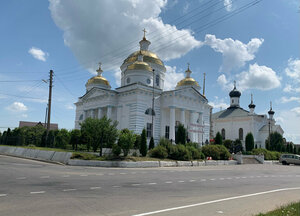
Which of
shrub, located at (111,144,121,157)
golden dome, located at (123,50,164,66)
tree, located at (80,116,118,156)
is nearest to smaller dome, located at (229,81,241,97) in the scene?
golden dome, located at (123,50,164,66)

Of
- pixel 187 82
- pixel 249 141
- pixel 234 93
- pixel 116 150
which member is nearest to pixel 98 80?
pixel 187 82

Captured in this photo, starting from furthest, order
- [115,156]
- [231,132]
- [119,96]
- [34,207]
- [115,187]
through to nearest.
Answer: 1. [231,132]
2. [119,96]
3. [115,156]
4. [115,187]
5. [34,207]

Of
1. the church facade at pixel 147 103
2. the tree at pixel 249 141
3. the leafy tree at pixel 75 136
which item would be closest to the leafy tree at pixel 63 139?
the leafy tree at pixel 75 136

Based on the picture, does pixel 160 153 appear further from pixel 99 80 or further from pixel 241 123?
pixel 241 123

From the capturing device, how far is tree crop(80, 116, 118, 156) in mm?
23752

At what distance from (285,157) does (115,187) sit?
3309cm

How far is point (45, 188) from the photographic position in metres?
9.07

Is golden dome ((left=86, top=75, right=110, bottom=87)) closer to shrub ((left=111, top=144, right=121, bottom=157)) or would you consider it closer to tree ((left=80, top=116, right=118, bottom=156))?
tree ((left=80, top=116, right=118, bottom=156))

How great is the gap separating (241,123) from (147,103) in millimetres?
36634

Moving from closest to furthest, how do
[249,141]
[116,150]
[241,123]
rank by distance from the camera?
[116,150] → [249,141] → [241,123]

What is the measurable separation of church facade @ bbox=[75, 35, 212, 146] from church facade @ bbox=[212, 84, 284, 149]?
2212 cm

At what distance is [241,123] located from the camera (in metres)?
64.4

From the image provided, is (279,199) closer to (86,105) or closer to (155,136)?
(155,136)

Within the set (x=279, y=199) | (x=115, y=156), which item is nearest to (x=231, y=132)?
(x=115, y=156)
